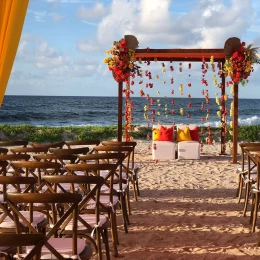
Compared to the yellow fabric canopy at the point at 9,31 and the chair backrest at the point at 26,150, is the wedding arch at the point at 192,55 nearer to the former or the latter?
the chair backrest at the point at 26,150

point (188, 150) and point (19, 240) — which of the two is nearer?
point (19, 240)

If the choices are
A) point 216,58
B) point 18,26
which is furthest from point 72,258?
point 216,58

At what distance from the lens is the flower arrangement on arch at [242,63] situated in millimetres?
10312

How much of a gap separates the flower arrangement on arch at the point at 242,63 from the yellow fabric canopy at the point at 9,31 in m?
7.14

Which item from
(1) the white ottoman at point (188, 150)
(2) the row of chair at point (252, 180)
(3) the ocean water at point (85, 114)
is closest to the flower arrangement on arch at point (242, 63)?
(1) the white ottoman at point (188, 150)

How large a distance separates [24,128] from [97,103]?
2719 cm

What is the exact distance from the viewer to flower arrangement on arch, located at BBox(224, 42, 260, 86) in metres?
10.3

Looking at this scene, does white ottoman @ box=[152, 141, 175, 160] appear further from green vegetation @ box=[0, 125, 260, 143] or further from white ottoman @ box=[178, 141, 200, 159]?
green vegetation @ box=[0, 125, 260, 143]

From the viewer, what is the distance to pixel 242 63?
1035 cm

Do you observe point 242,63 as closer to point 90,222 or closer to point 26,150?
point 26,150

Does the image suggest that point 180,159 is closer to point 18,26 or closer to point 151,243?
point 151,243

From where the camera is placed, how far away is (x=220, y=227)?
221 inches

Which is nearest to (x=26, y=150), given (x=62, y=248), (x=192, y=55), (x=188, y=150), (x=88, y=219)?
(x=88, y=219)

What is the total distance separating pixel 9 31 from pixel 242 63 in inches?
290
